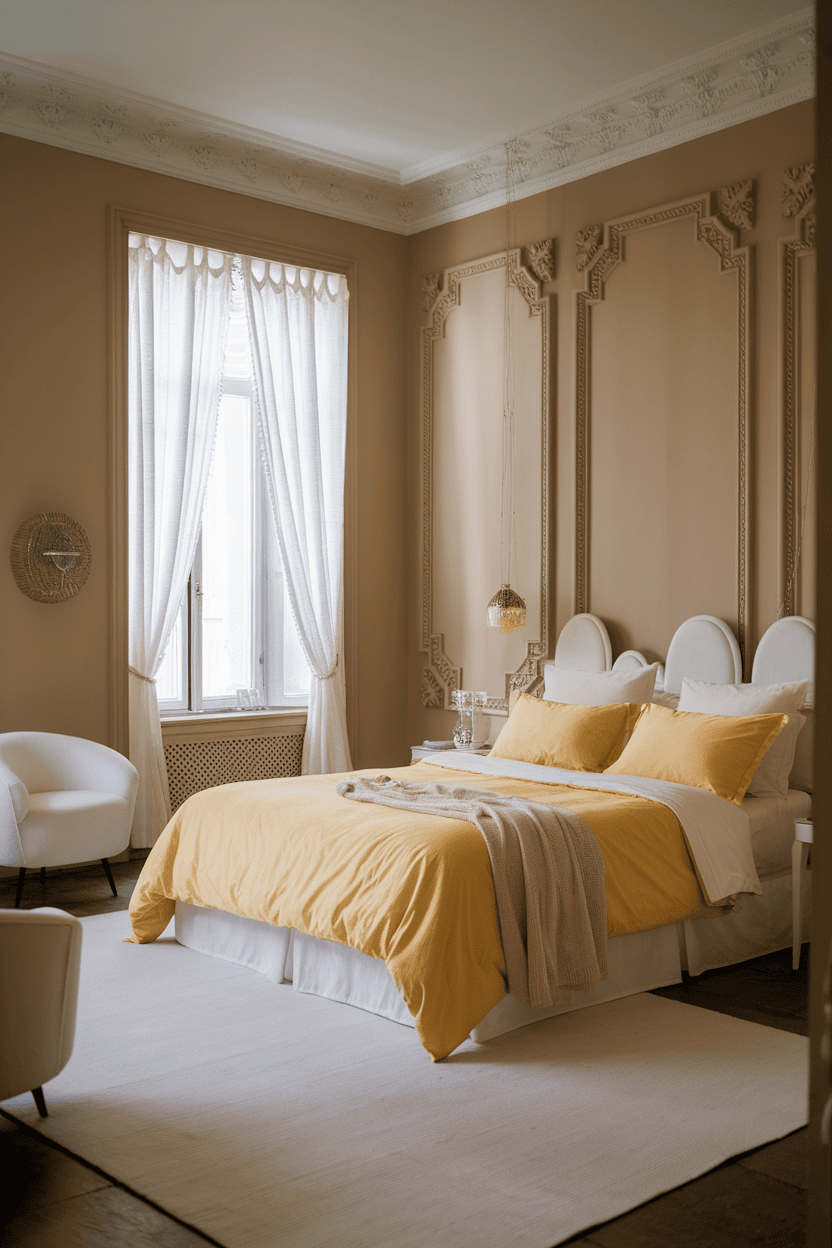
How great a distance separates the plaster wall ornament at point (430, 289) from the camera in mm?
6688

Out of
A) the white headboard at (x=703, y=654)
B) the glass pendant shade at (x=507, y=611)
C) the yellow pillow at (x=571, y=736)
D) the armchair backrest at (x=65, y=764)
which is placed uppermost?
the glass pendant shade at (x=507, y=611)

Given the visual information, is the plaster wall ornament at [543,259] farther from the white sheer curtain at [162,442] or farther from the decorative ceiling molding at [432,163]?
the white sheer curtain at [162,442]

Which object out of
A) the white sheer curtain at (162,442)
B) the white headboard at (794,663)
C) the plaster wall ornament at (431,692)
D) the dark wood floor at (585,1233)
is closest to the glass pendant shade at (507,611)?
the plaster wall ornament at (431,692)

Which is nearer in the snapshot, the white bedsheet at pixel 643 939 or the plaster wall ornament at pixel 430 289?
the white bedsheet at pixel 643 939

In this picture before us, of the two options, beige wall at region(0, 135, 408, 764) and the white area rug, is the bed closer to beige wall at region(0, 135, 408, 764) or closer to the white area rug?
the white area rug

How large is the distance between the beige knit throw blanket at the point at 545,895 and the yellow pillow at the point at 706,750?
2.42ft

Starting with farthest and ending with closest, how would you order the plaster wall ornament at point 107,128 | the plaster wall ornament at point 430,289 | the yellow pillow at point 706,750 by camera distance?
the plaster wall ornament at point 430,289, the plaster wall ornament at point 107,128, the yellow pillow at point 706,750

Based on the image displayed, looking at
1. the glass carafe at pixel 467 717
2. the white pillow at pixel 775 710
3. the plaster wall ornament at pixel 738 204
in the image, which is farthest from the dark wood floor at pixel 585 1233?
the plaster wall ornament at pixel 738 204

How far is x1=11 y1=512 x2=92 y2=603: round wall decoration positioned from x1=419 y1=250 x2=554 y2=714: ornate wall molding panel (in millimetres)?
2053

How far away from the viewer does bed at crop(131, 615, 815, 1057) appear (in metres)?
3.65

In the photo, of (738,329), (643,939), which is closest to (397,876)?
(643,939)

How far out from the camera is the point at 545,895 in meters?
3.50

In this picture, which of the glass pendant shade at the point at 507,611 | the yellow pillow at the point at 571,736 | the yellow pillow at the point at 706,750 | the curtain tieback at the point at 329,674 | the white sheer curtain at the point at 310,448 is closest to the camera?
the yellow pillow at the point at 706,750

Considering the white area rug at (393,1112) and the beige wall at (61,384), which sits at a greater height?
the beige wall at (61,384)
